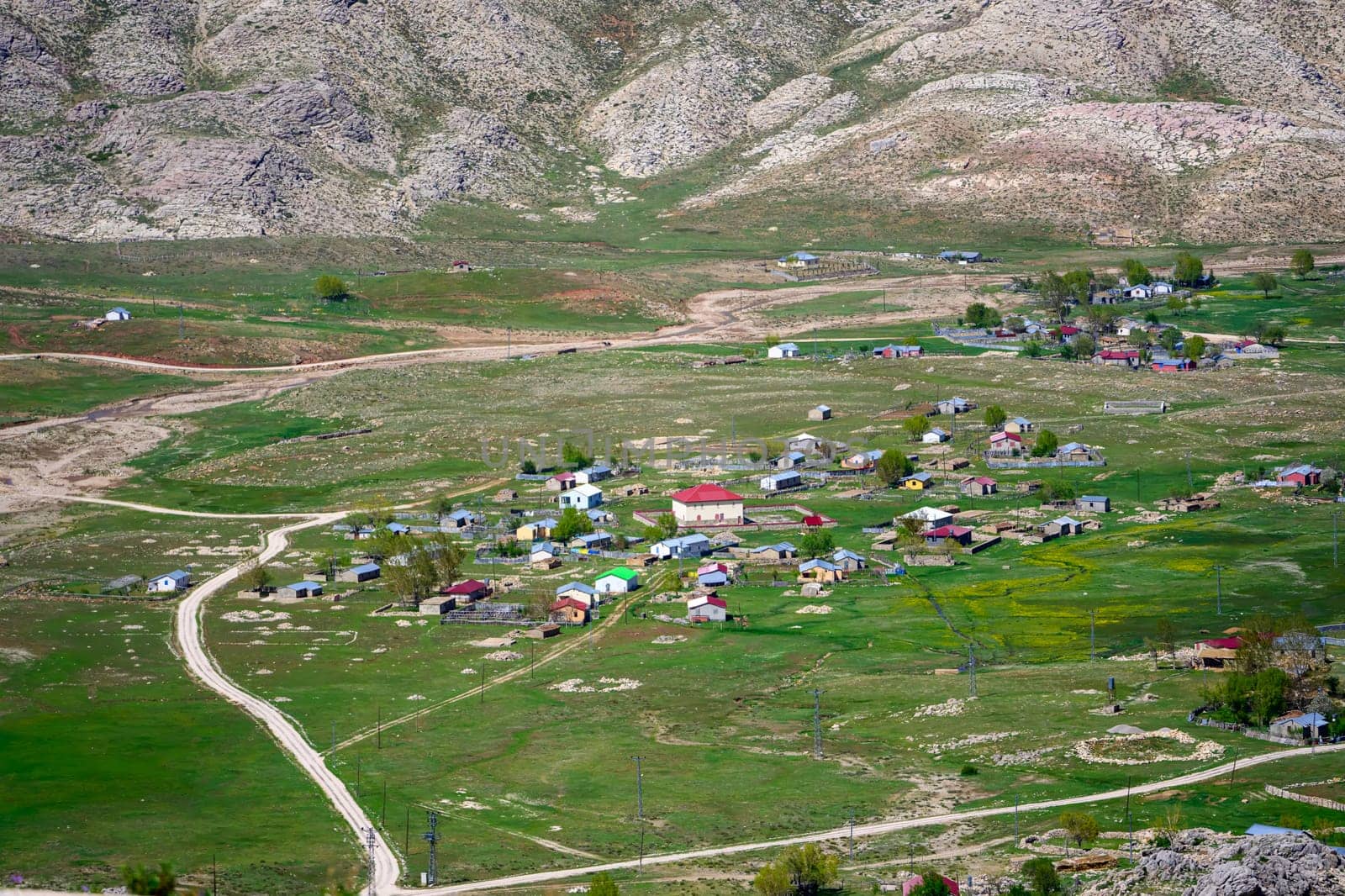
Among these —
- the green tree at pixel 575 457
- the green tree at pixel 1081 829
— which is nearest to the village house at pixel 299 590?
the green tree at pixel 575 457

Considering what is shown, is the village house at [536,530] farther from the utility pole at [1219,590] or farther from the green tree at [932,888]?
the green tree at [932,888]

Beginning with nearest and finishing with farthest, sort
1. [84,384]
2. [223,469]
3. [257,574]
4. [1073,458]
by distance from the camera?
[257,574] → [1073,458] → [223,469] → [84,384]

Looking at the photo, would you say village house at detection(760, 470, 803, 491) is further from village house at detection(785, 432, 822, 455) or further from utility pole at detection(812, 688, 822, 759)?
utility pole at detection(812, 688, 822, 759)

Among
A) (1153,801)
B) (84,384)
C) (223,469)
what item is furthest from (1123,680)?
(84,384)

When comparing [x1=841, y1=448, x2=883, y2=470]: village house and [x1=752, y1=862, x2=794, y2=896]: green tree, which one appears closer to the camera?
[x1=752, y1=862, x2=794, y2=896]: green tree

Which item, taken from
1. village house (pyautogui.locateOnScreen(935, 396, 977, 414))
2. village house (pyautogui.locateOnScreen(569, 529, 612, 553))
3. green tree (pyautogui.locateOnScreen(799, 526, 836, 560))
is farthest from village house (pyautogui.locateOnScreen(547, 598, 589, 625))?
village house (pyautogui.locateOnScreen(935, 396, 977, 414))

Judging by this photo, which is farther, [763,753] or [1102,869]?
[763,753]

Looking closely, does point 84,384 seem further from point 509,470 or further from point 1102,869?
point 1102,869

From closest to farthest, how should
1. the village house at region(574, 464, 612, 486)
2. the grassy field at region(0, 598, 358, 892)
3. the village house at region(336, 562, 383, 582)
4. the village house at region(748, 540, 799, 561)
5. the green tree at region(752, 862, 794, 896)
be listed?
1. the green tree at region(752, 862, 794, 896)
2. the grassy field at region(0, 598, 358, 892)
3. the village house at region(336, 562, 383, 582)
4. the village house at region(748, 540, 799, 561)
5. the village house at region(574, 464, 612, 486)
